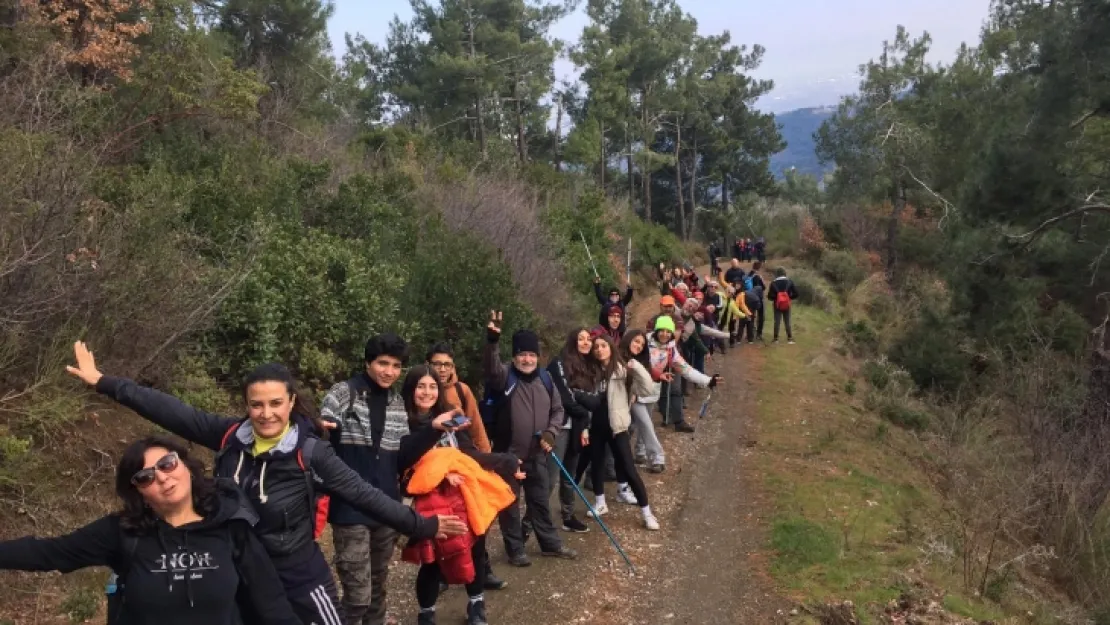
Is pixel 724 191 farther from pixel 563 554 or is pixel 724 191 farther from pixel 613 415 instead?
pixel 563 554

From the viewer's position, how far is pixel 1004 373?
14.1 m

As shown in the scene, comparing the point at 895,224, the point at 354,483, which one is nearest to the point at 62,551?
the point at 354,483

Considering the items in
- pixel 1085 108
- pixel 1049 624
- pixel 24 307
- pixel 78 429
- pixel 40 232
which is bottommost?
pixel 1049 624

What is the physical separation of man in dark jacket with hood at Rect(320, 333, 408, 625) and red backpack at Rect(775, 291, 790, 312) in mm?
14914

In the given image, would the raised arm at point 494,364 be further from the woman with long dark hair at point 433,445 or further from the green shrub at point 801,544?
the green shrub at point 801,544

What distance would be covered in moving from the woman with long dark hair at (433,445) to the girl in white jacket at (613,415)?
6.78 ft

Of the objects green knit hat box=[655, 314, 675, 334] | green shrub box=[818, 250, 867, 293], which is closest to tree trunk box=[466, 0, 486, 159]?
green shrub box=[818, 250, 867, 293]

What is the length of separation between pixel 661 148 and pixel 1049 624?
143ft

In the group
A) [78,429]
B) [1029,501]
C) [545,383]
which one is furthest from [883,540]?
[78,429]

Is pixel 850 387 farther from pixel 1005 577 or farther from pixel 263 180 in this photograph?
pixel 263 180

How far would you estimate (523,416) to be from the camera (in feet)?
20.0

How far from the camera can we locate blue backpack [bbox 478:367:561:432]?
242 inches

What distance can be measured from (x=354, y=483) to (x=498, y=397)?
9.36 feet

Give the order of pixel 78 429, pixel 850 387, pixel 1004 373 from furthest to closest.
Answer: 1. pixel 850 387
2. pixel 1004 373
3. pixel 78 429
